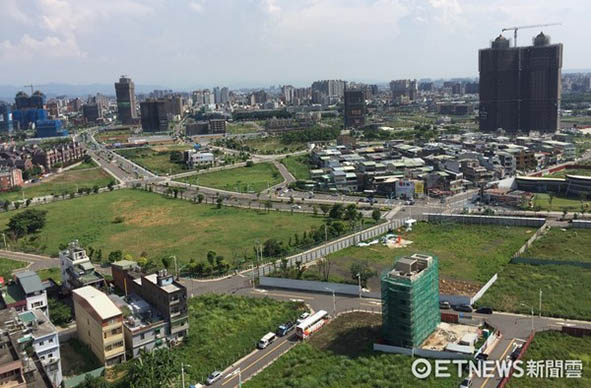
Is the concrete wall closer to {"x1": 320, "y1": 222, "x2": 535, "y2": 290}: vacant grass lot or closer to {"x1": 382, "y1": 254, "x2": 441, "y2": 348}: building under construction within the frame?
{"x1": 320, "y1": 222, "x2": 535, "y2": 290}: vacant grass lot

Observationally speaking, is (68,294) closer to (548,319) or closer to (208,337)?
(208,337)

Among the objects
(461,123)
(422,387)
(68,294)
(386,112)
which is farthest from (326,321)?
(386,112)

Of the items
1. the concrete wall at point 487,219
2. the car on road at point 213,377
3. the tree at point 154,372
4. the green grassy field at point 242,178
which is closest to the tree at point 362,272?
the car on road at point 213,377

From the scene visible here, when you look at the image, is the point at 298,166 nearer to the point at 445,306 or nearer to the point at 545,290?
the point at 545,290

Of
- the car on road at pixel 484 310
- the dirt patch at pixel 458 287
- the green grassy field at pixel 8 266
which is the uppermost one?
the dirt patch at pixel 458 287

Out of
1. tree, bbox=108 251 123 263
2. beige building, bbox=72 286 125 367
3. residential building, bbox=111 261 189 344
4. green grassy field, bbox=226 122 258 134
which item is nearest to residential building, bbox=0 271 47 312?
beige building, bbox=72 286 125 367

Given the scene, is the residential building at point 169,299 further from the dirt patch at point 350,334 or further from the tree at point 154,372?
the dirt patch at point 350,334
